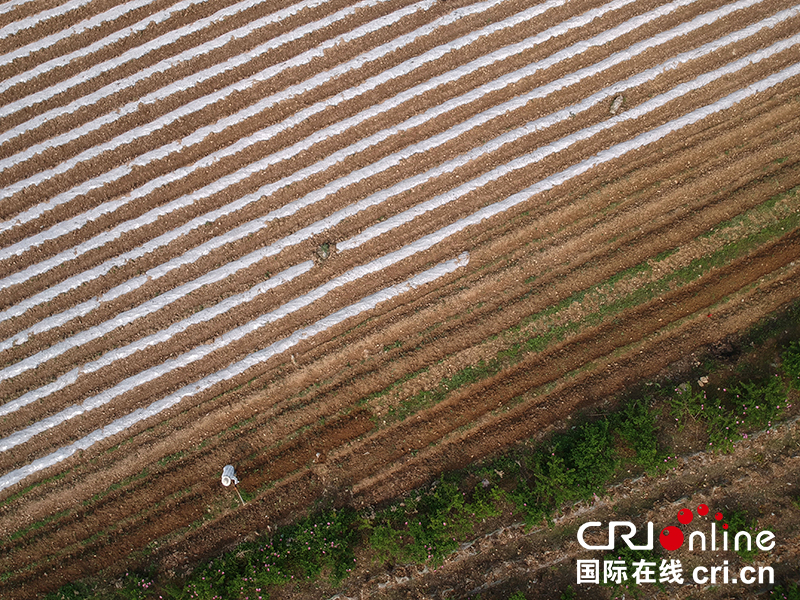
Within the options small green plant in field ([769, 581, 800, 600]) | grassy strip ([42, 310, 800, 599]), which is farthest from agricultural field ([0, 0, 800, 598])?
small green plant in field ([769, 581, 800, 600])

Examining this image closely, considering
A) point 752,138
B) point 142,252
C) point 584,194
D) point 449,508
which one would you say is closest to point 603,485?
point 449,508

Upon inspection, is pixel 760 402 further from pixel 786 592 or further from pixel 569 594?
pixel 569 594

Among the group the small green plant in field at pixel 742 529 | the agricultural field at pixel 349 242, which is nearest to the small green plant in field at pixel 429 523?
the agricultural field at pixel 349 242

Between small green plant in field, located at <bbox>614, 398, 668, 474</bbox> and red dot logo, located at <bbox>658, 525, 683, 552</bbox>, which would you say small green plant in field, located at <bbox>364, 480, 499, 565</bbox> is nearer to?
small green plant in field, located at <bbox>614, 398, 668, 474</bbox>

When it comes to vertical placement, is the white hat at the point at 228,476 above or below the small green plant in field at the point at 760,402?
above

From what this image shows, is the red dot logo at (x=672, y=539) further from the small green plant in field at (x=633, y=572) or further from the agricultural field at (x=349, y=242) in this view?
the agricultural field at (x=349, y=242)

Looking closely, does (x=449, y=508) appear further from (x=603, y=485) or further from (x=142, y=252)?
(x=142, y=252)

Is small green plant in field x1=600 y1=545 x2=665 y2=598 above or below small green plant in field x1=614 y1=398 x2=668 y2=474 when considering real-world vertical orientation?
below
